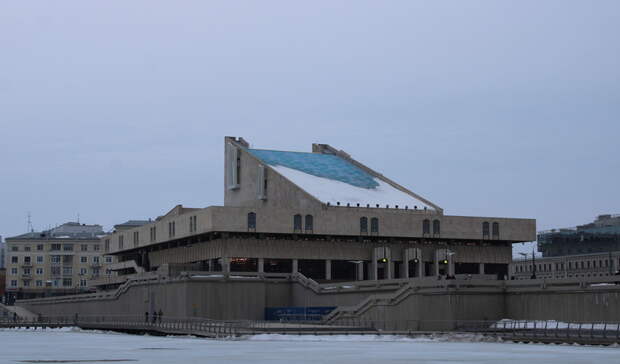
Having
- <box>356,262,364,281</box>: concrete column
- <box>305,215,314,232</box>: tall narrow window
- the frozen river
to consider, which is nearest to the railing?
the frozen river

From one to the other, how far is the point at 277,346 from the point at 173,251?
87708 mm

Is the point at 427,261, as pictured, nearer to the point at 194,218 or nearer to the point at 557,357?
the point at 194,218

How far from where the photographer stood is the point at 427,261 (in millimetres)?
144125

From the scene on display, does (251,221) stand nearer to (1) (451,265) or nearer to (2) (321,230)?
(2) (321,230)

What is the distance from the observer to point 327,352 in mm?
57375

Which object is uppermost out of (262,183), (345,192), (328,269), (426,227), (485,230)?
(262,183)

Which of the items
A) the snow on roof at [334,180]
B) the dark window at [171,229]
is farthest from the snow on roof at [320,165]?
the dark window at [171,229]

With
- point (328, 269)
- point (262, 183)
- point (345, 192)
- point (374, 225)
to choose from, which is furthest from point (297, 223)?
point (262, 183)

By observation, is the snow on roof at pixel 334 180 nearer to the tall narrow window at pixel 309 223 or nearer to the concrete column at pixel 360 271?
the tall narrow window at pixel 309 223

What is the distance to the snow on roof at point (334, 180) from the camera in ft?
479

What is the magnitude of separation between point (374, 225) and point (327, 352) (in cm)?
8205

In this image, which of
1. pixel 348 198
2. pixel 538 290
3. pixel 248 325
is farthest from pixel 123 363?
pixel 348 198

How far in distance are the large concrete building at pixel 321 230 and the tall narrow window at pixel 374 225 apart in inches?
5.2

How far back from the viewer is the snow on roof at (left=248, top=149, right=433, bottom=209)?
146000 mm
